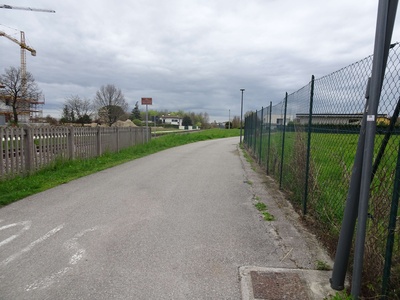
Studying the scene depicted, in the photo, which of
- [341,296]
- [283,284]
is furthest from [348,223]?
[283,284]

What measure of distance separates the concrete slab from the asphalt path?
0.12 metres

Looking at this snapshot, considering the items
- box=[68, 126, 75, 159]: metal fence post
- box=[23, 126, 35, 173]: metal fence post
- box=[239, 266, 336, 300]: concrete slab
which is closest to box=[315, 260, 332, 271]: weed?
box=[239, 266, 336, 300]: concrete slab

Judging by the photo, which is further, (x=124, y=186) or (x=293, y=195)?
(x=124, y=186)

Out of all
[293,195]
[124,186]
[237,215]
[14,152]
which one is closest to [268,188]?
[293,195]

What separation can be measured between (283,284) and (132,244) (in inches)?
76.9

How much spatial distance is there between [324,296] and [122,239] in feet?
8.43

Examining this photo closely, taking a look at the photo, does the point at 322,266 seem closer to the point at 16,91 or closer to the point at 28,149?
the point at 28,149

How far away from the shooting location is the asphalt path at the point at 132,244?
3006 mm

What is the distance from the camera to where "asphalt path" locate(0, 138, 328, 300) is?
301 centimetres

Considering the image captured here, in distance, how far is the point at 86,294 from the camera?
113 inches

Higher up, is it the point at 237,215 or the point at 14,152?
the point at 14,152

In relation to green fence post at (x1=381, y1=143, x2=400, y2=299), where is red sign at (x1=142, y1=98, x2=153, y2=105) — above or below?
above

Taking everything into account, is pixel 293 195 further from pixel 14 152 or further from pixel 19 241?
pixel 14 152

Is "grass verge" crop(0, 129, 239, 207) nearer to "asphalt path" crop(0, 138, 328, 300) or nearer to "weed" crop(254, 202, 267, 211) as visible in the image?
"asphalt path" crop(0, 138, 328, 300)
